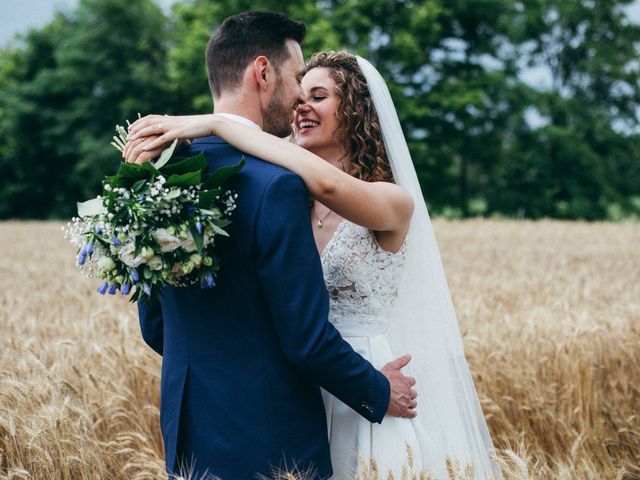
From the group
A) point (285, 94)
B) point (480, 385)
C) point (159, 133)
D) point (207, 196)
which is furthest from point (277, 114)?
point (480, 385)

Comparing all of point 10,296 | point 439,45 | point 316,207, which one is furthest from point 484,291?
point 439,45

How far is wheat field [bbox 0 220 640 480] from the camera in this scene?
3174mm

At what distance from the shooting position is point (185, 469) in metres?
2.54

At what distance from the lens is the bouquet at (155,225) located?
2.14m

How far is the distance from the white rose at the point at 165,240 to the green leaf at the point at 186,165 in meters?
0.24

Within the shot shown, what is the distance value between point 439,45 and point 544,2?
6.78 metres

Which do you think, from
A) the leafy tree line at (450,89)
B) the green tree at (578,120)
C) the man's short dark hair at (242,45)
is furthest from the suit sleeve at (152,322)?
the green tree at (578,120)

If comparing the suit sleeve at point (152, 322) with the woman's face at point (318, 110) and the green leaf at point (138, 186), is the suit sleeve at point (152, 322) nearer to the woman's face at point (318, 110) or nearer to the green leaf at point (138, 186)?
the green leaf at point (138, 186)

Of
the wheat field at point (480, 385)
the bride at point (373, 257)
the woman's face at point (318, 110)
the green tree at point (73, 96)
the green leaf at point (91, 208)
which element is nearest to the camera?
the green leaf at point (91, 208)

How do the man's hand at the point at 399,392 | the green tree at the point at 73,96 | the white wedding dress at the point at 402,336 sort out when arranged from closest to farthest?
the man's hand at the point at 399,392 → the white wedding dress at the point at 402,336 → the green tree at the point at 73,96

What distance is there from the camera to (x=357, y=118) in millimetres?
3354

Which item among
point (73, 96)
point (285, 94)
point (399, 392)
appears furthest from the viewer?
point (73, 96)

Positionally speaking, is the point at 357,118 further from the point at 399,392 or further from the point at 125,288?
the point at 125,288

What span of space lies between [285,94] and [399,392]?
1277mm
